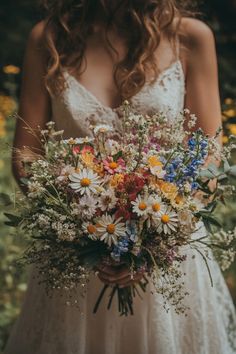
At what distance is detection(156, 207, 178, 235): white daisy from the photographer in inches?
70.1

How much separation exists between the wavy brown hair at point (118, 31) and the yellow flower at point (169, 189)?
774mm

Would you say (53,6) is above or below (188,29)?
above

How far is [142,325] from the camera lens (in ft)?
7.60

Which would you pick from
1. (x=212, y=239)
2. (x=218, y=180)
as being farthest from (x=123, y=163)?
(x=212, y=239)

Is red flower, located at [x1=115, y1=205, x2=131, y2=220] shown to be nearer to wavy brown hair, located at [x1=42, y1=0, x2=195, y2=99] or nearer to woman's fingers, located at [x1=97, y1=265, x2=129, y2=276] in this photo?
woman's fingers, located at [x1=97, y1=265, x2=129, y2=276]

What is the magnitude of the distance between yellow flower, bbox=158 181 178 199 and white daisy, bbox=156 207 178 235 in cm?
4

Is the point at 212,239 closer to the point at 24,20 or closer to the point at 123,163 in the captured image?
the point at 123,163

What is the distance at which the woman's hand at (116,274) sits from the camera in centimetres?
199

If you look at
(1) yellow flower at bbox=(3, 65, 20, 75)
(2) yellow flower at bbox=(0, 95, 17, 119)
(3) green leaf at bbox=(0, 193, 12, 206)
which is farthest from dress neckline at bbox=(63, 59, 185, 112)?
(2) yellow flower at bbox=(0, 95, 17, 119)

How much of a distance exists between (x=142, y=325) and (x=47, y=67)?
1201 mm

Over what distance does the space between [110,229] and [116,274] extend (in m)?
0.28

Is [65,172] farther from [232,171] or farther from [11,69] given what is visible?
[11,69]

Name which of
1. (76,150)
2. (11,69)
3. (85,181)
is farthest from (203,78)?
(11,69)

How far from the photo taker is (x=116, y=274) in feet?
6.58
